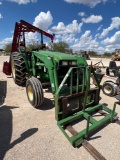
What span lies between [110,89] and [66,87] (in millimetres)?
2020

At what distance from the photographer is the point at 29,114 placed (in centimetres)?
404

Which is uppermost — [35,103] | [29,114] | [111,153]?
[35,103]

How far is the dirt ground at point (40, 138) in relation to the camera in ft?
8.50

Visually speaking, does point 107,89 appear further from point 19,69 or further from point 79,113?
point 19,69

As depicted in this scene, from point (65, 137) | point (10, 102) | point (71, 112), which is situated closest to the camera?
point (65, 137)

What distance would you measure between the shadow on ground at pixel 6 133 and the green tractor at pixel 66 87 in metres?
0.73

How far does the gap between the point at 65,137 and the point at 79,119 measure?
852 mm

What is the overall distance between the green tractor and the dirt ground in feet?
0.60

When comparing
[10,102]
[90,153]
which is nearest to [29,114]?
[10,102]

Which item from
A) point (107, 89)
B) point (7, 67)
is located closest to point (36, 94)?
point (107, 89)

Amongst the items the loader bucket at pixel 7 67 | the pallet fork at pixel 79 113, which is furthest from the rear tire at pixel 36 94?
the loader bucket at pixel 7 67

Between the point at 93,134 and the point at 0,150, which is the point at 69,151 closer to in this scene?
the point at 93,134

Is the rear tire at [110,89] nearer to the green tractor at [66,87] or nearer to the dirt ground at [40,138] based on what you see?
the dirt ground at [40,138]

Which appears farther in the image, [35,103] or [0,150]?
[35,103]
